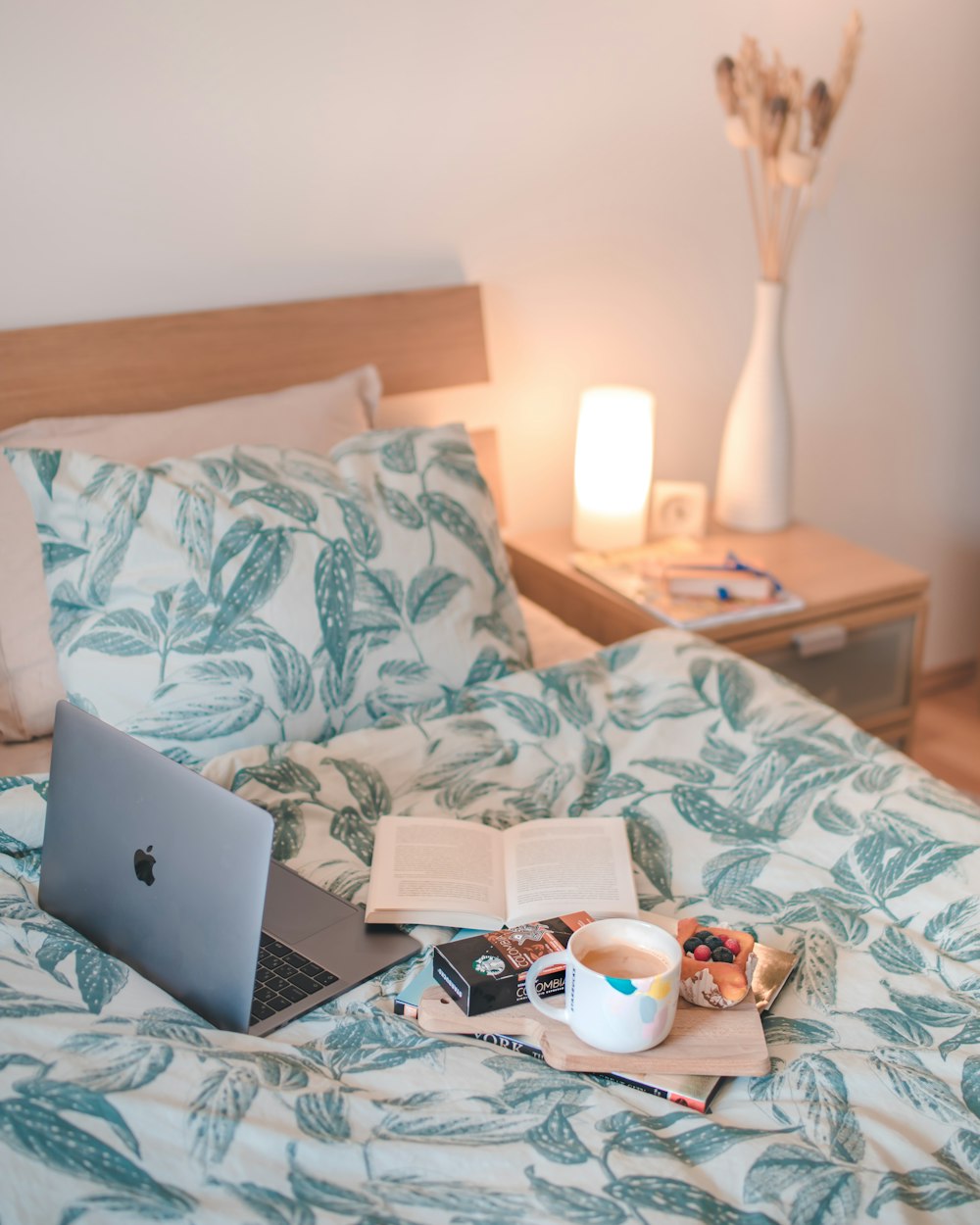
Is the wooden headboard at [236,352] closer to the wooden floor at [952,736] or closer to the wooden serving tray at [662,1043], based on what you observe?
the wooden serving tray at [662,1043]

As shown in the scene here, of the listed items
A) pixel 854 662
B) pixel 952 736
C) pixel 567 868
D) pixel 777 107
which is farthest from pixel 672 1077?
pixel 952 736

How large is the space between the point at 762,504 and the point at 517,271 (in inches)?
25.3

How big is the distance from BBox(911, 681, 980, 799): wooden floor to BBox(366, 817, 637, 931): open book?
1.51 metres

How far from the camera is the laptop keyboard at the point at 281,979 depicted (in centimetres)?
102

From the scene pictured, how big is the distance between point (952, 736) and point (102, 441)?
2.02 meters

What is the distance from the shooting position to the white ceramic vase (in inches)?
86.0

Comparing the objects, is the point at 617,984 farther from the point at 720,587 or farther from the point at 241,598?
the point at 720,587

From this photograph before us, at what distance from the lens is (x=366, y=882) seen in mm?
1203

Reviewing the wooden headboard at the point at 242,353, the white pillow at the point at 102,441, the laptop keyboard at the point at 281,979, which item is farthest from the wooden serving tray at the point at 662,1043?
the wooden headboard at the point at 242,353

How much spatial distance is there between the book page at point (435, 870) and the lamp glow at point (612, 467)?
3.39 feet

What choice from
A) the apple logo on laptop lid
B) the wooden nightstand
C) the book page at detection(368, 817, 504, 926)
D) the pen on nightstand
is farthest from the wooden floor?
the apple logo on laptop lid

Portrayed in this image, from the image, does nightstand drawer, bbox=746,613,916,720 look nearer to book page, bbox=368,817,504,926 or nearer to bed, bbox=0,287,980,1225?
bed, bbox=0,287,980,1225

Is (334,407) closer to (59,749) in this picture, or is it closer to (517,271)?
(517,271)

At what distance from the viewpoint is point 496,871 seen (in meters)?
1.21
